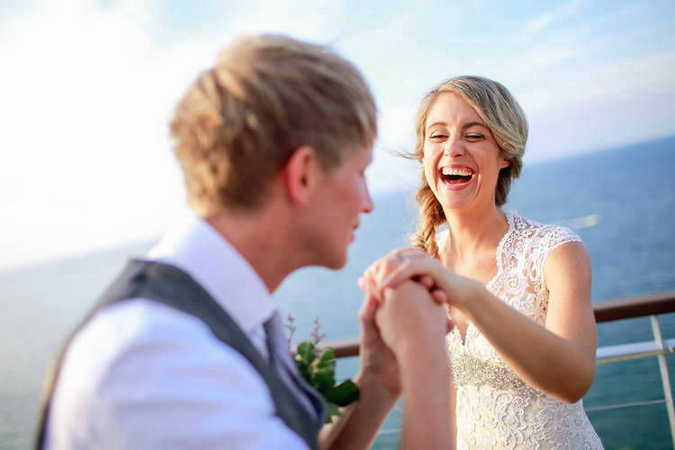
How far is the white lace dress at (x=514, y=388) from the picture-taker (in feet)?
6.98

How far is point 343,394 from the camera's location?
1.34m

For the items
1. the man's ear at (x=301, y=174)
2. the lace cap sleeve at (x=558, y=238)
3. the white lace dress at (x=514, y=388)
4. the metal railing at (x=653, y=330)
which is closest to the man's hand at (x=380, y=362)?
the man's ear at (x=301, y=174)

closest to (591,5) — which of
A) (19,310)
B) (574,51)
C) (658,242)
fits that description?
(574,51)

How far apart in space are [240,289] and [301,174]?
232 millimetres

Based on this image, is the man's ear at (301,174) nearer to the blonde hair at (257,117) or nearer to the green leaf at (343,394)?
the blonde hair at (257,117)

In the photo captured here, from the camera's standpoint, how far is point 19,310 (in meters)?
66.9

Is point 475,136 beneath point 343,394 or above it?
above

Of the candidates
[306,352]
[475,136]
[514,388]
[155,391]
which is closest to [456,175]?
[475,136]

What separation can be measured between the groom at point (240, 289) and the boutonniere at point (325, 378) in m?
0.11

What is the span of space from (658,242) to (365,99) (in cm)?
6724

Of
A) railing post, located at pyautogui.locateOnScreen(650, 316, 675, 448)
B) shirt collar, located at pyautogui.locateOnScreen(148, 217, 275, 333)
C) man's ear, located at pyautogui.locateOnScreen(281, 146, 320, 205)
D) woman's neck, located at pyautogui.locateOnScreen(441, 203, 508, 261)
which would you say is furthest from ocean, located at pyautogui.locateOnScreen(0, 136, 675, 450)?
man's ear, located at pyautogui.locateOnScreen(281, 146, 320, 205)

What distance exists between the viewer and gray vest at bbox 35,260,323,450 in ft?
2.89

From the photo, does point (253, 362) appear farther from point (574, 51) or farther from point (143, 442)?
point (574, 51)

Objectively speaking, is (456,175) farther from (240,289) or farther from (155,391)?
(155,391)
